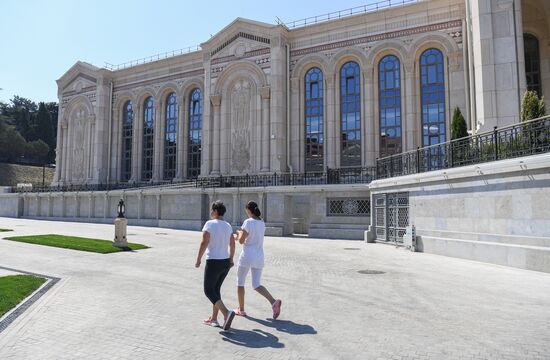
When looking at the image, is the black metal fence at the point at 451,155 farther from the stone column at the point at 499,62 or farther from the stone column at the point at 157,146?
the stone column at the point at 157,146

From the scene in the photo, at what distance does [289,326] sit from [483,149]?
10096 millimetres

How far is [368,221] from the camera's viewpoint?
21297mm

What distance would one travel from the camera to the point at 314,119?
32.0 m

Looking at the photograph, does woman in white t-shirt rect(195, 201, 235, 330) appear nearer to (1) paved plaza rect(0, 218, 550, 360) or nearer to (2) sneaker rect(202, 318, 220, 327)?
(2) sneaker rect(202, 318, 220, 327)

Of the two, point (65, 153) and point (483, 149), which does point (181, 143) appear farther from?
point (483, 149)

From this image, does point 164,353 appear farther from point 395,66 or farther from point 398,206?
point 395,66

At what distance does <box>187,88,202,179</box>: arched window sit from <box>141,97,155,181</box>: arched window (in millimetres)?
5031

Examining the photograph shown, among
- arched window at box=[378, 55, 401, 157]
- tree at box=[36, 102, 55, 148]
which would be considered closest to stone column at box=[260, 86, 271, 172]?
arched window at box=[378, 55, 401, 157]

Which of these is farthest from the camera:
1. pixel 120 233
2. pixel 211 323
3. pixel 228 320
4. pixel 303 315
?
pixel 120 233

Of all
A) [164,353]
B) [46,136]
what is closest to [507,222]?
[164,353]

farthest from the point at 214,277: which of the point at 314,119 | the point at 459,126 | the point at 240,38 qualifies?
the point at 240,38

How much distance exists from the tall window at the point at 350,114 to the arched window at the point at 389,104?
5.51 ft

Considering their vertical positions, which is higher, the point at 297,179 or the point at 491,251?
the point at 297,179

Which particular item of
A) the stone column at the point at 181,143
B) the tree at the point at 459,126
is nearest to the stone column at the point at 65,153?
the stone column at the point at 181,143
